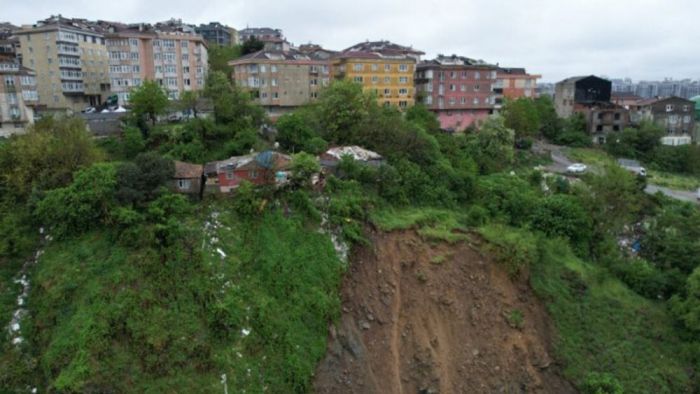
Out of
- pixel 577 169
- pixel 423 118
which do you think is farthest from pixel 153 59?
pixel 577 169

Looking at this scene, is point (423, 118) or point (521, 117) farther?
point (521, 117)

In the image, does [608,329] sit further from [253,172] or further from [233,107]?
[233,107]

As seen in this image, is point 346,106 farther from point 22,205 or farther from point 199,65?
point 199,65

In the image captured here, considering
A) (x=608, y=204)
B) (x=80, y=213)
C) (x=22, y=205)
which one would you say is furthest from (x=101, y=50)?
(x=608, y=204)

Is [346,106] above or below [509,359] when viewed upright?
above

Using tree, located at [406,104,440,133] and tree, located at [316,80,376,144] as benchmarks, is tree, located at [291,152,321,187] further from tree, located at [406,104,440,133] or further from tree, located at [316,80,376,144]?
tree, located at [406,104,440,133]

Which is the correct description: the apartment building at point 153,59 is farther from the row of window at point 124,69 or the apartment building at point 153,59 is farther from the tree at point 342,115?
the tree at point 342,115

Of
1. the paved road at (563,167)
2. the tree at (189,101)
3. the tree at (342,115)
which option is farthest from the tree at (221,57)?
the paved road at (563,167)
